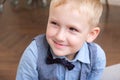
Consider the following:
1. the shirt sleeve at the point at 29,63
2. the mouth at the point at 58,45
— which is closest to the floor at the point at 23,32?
the shirt sleeve at the point at 29,63

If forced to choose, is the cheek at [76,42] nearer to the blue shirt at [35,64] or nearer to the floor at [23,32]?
the blue shirt at [35,64]

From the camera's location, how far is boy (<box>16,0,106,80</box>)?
0.93 meters

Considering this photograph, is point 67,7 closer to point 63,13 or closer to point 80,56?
point 63,13

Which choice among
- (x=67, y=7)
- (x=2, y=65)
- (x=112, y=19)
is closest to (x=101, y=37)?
(x=112, y=19)

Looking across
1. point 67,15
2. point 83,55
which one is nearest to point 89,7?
point 67,15

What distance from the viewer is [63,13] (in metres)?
0.92

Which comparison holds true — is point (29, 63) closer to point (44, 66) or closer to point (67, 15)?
point (44, 66)

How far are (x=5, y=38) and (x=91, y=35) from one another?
1.29 metres

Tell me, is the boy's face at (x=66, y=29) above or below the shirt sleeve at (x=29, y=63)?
above

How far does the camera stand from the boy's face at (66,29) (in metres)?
0.92

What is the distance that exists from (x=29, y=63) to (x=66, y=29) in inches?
8.5

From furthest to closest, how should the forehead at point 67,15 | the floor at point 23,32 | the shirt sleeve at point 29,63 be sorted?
the floor at point 23,32 → the shirt sleeve at point 29,63 → the forehead at point 67,15

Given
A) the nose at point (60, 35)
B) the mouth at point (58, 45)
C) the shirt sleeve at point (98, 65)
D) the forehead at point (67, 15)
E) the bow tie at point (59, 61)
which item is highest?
the forehead at point (67, 15)

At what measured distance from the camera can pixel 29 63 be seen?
3.46 ft
